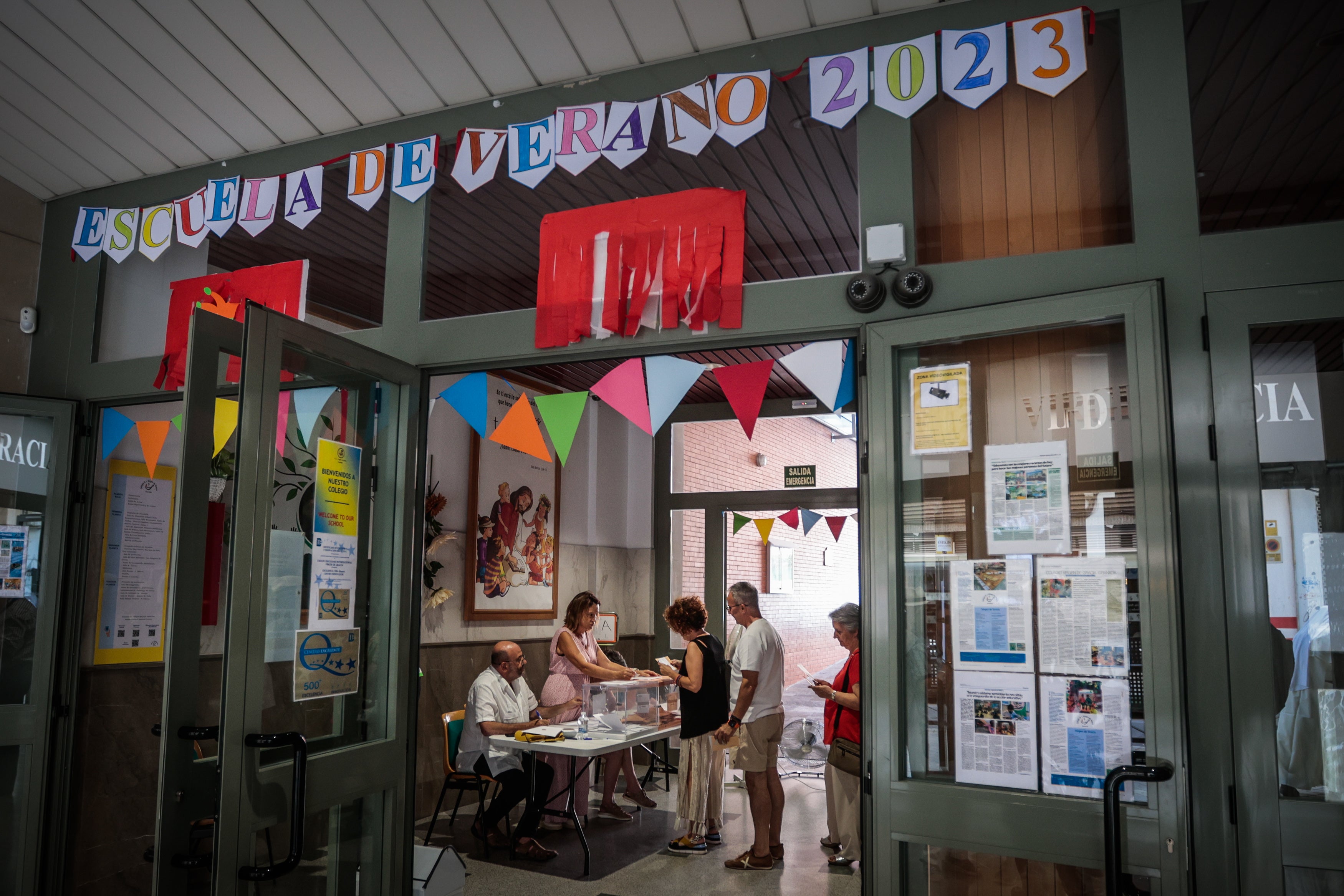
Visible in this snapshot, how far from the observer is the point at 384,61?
360 cm

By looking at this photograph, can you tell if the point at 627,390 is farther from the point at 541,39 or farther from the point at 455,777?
the point at 455,777

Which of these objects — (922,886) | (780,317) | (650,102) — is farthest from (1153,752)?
(650,102)

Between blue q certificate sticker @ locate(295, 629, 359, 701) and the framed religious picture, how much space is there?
3.85 metres

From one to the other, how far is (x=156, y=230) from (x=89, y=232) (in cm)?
45

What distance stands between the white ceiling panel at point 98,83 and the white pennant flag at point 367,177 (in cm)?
86

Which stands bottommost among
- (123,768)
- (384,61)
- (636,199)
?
(123,768)

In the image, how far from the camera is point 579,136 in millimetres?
3477

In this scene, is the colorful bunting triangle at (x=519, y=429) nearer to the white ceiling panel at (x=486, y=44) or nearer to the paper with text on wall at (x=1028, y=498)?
the white ceiling panel at (x=486, y=44)

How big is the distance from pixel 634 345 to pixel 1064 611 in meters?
1.63

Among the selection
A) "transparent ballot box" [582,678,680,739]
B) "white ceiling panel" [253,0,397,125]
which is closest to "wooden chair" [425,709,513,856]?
"transparent ballot box" [582,678,680,739]

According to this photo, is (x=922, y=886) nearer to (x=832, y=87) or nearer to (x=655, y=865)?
(x=832, y=87)

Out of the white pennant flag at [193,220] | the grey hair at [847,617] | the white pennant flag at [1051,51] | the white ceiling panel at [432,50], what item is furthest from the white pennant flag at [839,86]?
the grey hair at [847,617]

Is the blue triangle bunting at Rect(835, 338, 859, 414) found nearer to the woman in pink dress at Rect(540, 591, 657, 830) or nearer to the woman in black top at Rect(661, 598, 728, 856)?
the woman in black top at Rect(661, 598, 728, 856)

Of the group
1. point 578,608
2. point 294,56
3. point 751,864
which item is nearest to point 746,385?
point 294,56
